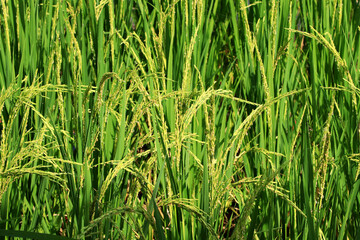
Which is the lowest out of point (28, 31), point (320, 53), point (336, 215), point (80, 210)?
point (336, 215)

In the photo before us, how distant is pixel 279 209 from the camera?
1573mm

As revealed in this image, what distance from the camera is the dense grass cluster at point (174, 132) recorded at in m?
1.33

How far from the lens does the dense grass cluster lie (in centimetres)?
133

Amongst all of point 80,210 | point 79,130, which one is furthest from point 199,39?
point 80,210

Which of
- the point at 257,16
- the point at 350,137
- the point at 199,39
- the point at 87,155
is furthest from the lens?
the point at 257,16

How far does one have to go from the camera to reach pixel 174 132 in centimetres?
164

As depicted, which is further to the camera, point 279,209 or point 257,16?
point 257,16

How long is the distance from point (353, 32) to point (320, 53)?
10.3 inches

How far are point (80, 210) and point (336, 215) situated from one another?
30.5 inches

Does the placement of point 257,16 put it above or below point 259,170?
above

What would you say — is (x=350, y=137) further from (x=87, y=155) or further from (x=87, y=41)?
(x=87, y=41)

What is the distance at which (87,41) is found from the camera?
207 centimetres

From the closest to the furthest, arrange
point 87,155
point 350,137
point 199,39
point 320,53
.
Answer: point 87,155
point 350,137
point 199,39
point 320,53

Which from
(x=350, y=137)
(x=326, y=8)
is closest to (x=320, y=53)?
(x=326, y=8)
